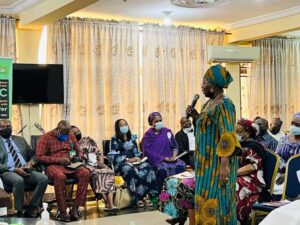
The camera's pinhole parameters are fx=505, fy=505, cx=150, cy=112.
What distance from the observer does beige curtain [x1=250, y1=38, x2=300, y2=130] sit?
898cm

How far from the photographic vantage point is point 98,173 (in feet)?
20.6

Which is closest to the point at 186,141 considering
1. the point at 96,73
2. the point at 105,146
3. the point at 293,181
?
the point at 105,146

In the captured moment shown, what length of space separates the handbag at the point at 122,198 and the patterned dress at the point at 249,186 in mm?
2374

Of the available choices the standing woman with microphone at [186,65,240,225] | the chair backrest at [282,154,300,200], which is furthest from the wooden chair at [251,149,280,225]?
the standing woman with microphone at [186,65,240,225]

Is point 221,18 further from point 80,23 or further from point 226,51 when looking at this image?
point 80,23

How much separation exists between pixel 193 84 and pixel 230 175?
492 cm

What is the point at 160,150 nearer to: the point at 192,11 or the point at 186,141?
the point at 186,141

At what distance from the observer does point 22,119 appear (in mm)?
6973

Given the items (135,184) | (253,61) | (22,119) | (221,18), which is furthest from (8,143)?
(253,61)

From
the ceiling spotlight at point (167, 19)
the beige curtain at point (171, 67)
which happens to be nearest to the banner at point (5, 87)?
the beige curtain at point (171, 67)

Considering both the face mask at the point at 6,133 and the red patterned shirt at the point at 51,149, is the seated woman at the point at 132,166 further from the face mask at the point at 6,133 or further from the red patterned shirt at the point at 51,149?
the face mask at the point at 6,133

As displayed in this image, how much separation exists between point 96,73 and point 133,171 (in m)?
1.74

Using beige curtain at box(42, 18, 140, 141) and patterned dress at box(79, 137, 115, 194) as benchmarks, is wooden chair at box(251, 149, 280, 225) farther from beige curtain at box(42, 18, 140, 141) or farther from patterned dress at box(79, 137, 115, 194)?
beige curtain at box(42, 18, 140, 141)

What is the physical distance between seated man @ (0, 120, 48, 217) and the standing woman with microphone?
2735 mm
